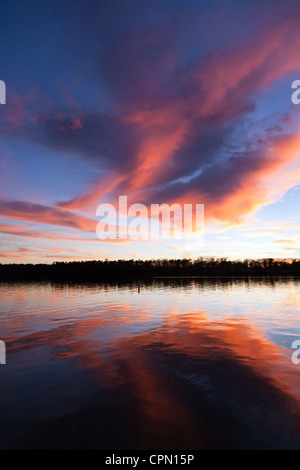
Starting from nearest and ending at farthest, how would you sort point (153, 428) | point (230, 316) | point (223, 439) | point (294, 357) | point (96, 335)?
1. point (223, 439)
2. point (153, 428)
3. point (294, 357)
4. point (96, 335)
5. point (230, 316)

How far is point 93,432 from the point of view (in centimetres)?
862

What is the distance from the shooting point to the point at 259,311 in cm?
3509

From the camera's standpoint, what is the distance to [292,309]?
3647 cm

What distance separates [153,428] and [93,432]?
80.9 inches

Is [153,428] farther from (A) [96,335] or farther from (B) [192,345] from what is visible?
(A) [96,335]
